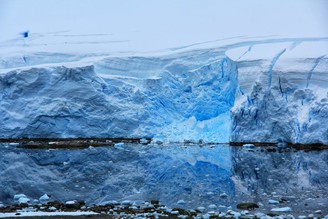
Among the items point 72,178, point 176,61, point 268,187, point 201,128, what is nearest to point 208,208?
point 268,187

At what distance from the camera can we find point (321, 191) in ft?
34.6

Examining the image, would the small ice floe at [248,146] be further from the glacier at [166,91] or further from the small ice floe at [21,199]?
the small ice floe at [21,199]

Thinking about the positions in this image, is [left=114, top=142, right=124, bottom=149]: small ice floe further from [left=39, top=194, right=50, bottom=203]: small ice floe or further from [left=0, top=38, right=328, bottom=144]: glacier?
[left=39, top=194, right=50, bottom=203]: small ice floe

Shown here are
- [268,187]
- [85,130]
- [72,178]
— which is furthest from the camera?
[85,130]

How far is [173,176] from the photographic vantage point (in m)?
13.4

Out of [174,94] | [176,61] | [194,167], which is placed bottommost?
[194,167]

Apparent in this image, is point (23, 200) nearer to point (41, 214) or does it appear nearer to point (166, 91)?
point (41, 214)

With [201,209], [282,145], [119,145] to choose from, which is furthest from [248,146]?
[201,209]

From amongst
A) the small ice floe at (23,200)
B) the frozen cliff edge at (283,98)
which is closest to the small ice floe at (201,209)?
the small ice floe at (23,200)

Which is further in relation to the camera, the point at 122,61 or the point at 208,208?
the point at 122,61

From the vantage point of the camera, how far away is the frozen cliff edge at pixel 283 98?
782 inches

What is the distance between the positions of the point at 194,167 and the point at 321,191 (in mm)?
5098

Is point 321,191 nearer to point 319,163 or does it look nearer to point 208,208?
point 208,208

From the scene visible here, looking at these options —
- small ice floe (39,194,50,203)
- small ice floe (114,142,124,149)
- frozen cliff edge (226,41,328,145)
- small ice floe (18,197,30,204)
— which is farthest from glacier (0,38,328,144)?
small ice floe (18,197,30,204)
